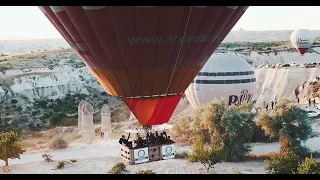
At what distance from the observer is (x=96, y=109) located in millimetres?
12117

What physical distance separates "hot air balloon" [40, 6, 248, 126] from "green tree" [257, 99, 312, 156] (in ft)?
9.36

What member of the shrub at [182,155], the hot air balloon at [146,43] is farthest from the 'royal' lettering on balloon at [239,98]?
the hot air balloon at [146,43]

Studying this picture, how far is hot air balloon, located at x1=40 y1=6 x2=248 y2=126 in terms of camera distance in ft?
12.2

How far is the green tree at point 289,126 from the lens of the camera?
6.70m

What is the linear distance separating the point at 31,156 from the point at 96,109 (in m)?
4.23

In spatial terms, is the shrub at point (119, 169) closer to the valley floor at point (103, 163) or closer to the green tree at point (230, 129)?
the valley floor at point (103, 163)

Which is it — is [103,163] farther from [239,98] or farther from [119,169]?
[239,98]

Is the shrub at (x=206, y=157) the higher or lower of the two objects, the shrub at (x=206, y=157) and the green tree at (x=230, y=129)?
the lower

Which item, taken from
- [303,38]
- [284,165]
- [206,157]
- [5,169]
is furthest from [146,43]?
[303,38]

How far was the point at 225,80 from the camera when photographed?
25.9ft

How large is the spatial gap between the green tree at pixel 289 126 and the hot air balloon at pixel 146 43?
9.36 feet

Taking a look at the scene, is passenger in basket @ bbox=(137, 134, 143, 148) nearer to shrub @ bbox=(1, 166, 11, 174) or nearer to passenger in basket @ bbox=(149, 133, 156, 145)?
passenger in basket @ bbox=(149, 133, 156, 145)
